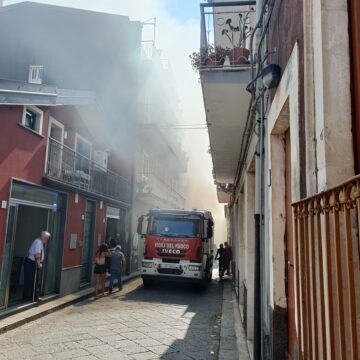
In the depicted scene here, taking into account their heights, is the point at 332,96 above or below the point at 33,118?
below

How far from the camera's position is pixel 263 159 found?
14.3ft

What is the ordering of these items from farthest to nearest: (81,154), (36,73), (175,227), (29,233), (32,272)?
(36,73) → (175,227) → (81,154) → (29,233) → (32,272)

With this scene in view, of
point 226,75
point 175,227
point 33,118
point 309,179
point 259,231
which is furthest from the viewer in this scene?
point 175,227

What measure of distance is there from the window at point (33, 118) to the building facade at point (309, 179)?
634 cm

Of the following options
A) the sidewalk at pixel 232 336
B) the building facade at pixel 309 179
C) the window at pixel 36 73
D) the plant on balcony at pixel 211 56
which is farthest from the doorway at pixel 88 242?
the building facade at pixel 309 179

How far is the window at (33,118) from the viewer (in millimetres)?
9023

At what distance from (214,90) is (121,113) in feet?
45.5

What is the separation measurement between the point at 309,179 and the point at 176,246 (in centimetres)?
1104

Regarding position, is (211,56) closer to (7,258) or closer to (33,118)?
(33,118)

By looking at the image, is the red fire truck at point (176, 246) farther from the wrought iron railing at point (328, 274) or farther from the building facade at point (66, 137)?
the wrought iron railing at point (328, 274)

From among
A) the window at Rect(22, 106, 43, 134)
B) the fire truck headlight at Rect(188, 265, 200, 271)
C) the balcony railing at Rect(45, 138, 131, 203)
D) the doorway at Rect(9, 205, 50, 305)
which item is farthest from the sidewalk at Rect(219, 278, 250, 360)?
the window at Rect(22, 106, 43, 134)

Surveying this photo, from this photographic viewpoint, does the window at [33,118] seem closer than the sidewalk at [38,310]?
No

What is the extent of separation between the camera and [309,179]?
2.25 metres

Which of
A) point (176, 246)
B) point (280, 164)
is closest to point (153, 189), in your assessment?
point (176, 246)
